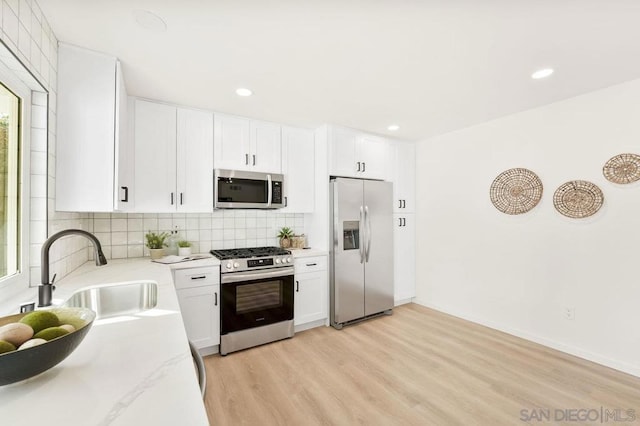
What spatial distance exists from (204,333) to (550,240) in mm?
3426

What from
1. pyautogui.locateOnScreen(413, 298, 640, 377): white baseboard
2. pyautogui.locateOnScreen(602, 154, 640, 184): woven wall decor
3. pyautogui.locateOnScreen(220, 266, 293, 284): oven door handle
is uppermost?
pyautogui.locateOnScreen(602, 154, 640, 184): woven wall decor

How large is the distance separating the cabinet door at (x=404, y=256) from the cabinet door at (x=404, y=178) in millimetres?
148

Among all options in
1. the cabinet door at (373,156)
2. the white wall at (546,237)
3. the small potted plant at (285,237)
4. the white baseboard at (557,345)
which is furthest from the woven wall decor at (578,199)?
the small potted plant at (285,237)

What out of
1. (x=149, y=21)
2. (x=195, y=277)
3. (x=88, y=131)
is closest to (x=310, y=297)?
(x=195, y=277)

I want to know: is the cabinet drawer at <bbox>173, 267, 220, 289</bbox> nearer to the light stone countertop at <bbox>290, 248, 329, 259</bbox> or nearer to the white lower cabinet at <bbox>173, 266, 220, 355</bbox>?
the white lower cabinet at <bbox>173, 266, 220, 355</bbox>

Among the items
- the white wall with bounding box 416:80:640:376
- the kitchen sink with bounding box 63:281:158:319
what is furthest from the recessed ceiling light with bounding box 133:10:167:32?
the white wall with bounding box 416:80:640:376

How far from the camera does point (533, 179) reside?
2812 mm

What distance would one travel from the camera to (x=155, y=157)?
2.54 metres

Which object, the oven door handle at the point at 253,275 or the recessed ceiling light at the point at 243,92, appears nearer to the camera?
the recessed ceiling light at the point at 243,92

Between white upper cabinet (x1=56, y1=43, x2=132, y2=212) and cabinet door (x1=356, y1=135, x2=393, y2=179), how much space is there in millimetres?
2500

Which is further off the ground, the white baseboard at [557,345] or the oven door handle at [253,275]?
the oven door handle at [253,275]

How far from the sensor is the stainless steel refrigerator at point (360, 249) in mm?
3193

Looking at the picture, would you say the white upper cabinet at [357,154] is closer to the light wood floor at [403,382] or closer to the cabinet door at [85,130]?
the light wood floor at [403,382]

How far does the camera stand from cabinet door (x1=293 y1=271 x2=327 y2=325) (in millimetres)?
2998
